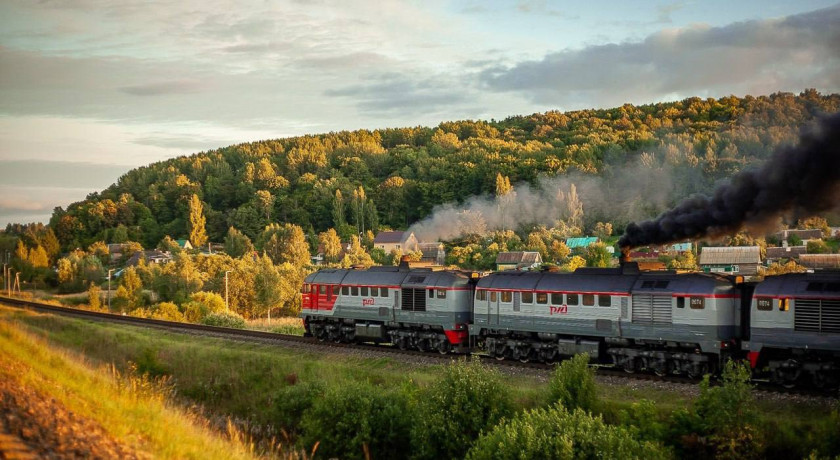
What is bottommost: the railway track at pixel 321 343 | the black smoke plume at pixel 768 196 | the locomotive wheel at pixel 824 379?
the railway track at pixel 321 343

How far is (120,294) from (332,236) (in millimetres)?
41312

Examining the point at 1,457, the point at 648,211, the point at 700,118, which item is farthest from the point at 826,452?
the point at 700,118

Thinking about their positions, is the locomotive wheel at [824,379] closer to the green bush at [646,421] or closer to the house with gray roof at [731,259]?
the green bush at [646,421]

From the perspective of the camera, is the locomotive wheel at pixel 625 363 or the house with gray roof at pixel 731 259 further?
the house with gray roof at pixel 731 259

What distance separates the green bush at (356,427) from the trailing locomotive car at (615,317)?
891 centimetres

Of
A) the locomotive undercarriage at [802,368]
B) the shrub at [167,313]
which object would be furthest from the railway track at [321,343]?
the shrub at [167,313]

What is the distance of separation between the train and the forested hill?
234 feet

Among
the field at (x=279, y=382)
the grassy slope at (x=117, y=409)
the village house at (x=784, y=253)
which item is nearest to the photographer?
the grassy slope at (x=117, y=409)

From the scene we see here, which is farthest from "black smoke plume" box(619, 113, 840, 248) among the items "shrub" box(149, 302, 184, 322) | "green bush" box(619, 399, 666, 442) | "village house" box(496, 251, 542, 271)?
"village house" box(496, 251, 542, 271)

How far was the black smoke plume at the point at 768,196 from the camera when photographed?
28.1 metres

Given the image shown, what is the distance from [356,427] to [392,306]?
13076 mm

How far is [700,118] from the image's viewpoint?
159625 mm

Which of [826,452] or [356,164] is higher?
[356,164]

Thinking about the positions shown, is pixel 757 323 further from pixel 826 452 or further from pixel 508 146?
pixel 508 146
